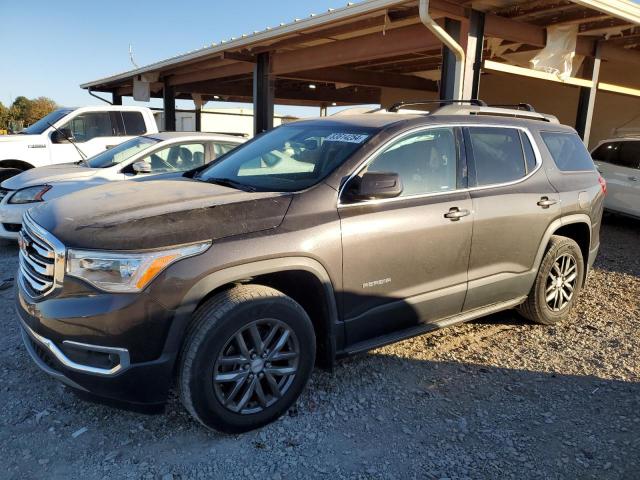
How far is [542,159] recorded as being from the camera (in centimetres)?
439

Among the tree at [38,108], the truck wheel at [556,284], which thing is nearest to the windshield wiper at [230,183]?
the truck wheel at [556,284]

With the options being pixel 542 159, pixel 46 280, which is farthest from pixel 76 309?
pixel 542 159

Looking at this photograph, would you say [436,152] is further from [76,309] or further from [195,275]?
[76,309]

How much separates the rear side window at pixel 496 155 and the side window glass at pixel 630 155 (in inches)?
230

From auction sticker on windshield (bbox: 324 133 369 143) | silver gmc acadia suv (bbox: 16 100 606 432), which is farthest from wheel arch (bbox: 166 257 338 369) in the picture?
auction sticker on windshield (bbox: 324 133 369 143)

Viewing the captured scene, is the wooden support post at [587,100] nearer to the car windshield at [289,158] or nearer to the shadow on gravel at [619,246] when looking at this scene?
the shadow on gravel at [619,246]

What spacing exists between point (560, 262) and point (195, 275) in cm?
341

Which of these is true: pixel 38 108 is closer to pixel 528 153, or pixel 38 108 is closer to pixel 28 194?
pixel 28 194

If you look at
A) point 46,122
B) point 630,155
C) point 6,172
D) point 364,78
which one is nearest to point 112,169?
point 6,172

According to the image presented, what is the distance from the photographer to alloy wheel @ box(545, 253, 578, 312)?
15.0ft

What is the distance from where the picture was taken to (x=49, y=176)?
21.4 feet

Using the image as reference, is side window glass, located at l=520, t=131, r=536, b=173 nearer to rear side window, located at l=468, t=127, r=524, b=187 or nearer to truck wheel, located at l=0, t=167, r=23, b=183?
rear side window, located at l=468, t=127, r=524, b=187

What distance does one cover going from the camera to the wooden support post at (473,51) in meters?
7.12

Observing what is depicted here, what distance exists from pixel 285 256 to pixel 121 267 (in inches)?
33.5
